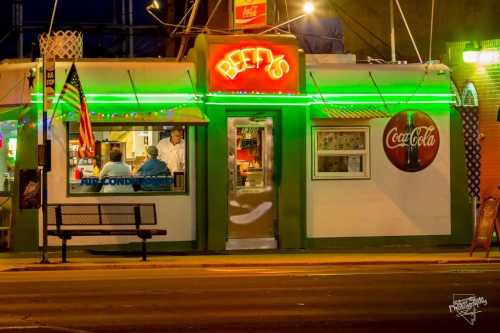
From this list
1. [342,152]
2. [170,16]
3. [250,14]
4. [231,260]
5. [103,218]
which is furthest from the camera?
[170,16]

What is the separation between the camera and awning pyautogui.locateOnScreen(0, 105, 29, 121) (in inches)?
814

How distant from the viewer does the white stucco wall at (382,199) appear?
2161 cm

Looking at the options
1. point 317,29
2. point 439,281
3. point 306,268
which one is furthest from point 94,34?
point 439,281

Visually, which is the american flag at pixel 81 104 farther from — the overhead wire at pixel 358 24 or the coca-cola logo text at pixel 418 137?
the overhead wire at pixel 358 24

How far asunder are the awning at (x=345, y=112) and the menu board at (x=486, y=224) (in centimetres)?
309

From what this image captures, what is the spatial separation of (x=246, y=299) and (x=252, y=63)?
29.9ft

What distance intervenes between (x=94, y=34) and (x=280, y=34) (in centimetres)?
2565

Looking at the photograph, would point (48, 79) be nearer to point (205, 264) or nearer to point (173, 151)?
point (173, 151)

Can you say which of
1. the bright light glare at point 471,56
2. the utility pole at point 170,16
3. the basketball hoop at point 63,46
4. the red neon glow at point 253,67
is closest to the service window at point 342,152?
the red neon glow at point 253,67

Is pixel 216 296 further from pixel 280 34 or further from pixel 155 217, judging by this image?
pixel 280 34

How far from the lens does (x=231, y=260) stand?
19.3m

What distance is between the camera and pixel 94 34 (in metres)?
45.9

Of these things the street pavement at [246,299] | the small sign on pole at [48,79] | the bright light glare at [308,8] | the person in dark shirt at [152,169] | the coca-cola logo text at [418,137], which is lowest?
the street pavement at [246,299]

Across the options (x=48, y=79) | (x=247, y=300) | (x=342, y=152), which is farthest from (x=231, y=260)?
(x=247, y=300)
